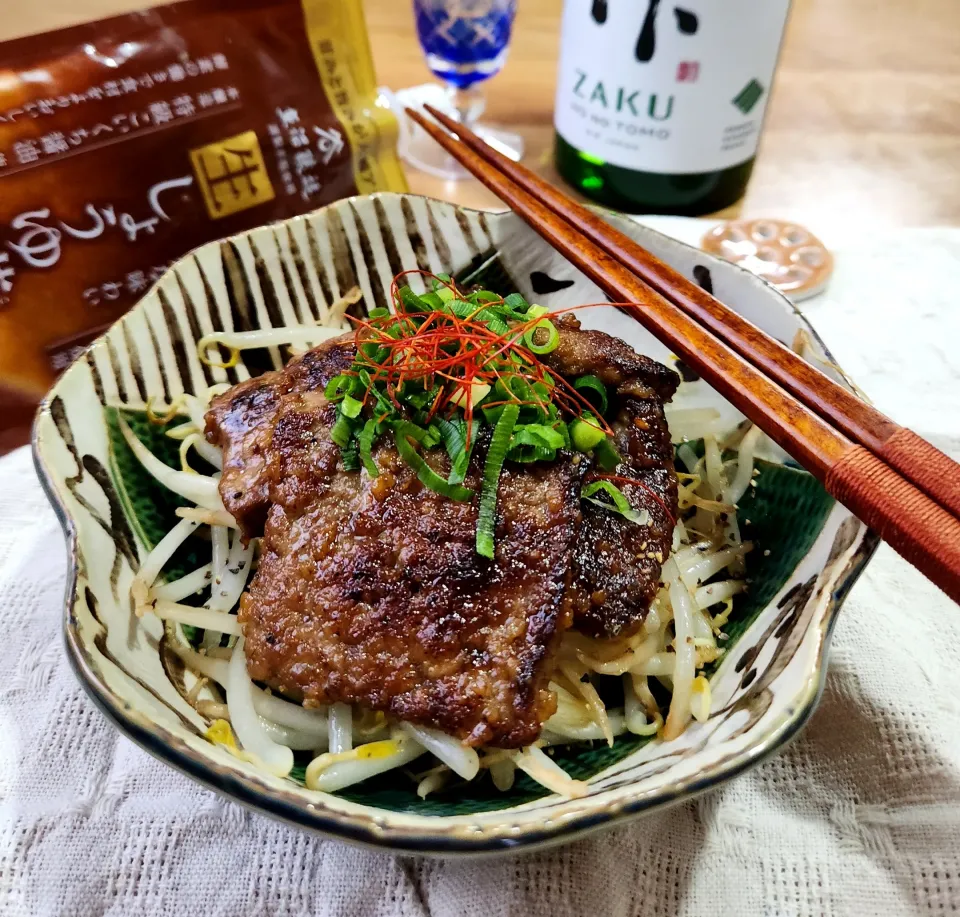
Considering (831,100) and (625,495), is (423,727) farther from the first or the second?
(831,100)

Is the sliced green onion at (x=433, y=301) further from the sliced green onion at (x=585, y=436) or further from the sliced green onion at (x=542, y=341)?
the sliced green onion at (x=585, y=436)

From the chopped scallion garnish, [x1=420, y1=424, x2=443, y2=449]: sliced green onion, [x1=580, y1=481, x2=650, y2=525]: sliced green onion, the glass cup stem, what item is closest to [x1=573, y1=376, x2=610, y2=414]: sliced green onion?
the chopped scallion garnish

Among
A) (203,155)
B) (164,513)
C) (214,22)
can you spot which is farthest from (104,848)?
(214,22)

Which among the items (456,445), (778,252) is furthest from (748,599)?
(778,252)

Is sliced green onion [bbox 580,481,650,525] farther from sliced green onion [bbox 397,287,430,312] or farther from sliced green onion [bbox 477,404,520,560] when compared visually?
sliced green onion [bbox 397,287,430,312]

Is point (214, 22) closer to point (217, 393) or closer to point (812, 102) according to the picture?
point (217, 393)

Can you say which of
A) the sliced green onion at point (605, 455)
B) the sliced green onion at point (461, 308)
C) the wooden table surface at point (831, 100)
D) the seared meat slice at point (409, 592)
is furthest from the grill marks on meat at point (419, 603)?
the wooden table surface at point (831, 100)
